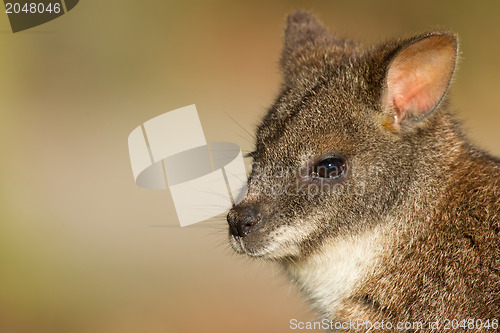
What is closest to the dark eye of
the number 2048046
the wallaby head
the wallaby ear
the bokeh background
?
the wallaby head

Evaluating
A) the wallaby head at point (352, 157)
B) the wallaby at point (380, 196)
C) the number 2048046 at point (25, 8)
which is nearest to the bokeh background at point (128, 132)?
the number 2048046 at point (25, 8)

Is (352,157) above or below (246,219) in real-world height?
above

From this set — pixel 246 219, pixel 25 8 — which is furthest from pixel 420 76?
pixel 25 8

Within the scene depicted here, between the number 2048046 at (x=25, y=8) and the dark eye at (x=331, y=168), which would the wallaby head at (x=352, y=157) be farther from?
the number 2048046 at (x=25, y=8)

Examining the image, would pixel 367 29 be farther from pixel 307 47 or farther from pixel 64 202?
pixel 307 47

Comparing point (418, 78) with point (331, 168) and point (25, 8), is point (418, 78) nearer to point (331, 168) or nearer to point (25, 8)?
point (331, 168)

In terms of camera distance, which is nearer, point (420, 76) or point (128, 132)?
point (420, 76)

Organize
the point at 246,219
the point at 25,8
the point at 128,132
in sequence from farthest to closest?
the point at 128,132, the point at 25,8, the point at 246,219
